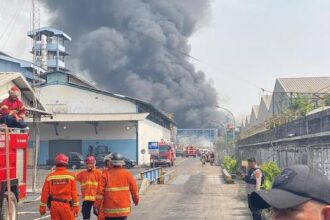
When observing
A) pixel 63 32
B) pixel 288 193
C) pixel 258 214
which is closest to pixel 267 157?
pixel 258 214

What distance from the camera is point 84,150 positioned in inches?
2269

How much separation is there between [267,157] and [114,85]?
255 feet

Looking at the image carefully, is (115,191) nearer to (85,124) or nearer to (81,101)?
(81,101)

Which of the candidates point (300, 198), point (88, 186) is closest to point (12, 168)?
point (88, 186)

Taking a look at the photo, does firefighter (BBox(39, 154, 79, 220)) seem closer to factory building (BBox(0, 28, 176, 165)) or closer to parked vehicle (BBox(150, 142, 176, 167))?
parked vehicle (BBox(150, 142, 176, 167))

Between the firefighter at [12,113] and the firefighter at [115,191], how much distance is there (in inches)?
186

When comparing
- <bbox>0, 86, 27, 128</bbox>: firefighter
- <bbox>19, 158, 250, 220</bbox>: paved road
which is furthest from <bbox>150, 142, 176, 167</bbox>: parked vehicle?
<bbox>0, 86, 27, 128</bbox>: firefighter

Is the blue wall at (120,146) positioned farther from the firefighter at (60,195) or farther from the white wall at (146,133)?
the firefighter at (60,195)

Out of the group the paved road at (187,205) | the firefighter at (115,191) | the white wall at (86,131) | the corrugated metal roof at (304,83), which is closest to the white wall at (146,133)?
the white wall at (86,131)

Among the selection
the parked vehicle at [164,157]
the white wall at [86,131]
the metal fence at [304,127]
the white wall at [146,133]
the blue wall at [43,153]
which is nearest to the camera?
the metal fence at [304,127]

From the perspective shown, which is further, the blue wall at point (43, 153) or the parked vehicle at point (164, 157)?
the blue wall at point (43, 153)

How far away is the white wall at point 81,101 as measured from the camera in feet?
185

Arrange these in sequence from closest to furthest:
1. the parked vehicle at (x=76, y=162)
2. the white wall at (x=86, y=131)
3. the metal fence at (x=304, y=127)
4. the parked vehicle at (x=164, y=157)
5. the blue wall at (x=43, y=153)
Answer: the metal fence at (x=304, y=127)
the parked vehicle at (x=76, y=162)
the parked vehicle at (x=164, y=157)
the white wall at (x=86, y=131)
the blue wall at (x=43, y=153)

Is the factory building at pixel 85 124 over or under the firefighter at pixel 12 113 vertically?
over
